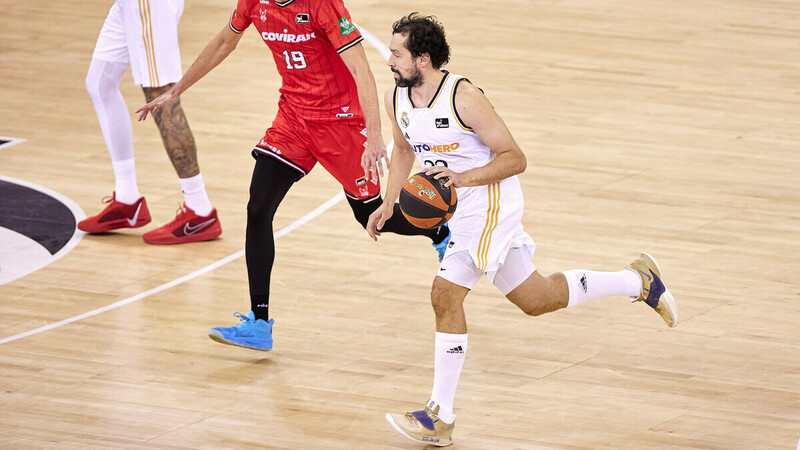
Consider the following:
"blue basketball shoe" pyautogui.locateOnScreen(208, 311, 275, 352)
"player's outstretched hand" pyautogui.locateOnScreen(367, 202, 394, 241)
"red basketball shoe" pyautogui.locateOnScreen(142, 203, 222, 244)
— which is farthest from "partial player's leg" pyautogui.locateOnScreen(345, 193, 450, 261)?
"red basketball shoe" pyautogui.locateOnScreen(142, 203, 222, 244)

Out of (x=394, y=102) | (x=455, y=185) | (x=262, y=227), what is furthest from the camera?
(x=262, y=227)

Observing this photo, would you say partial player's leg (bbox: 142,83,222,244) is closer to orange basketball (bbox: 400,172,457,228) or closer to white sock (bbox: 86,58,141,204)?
white sock (bbox: 86,58,141,204)

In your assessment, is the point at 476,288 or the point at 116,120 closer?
the point at 476,288

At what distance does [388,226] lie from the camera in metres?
7.87

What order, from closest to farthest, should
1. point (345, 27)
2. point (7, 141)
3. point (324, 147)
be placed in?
1. point (345, 27)
2. point (324, 147)
3. point (7, 141)

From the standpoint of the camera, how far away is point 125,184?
9195 mm

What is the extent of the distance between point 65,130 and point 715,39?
7251 millimetres

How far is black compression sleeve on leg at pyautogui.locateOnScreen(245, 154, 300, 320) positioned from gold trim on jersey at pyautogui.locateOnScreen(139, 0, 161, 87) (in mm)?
1944

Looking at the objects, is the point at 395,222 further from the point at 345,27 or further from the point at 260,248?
the point at 345,27

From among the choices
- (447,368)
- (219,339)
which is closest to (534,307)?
(447,368)

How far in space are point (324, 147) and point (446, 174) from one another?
153 cm

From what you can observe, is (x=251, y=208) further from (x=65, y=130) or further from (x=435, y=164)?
(x=65, y=130)

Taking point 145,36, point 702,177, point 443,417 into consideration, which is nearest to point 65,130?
point 145,36

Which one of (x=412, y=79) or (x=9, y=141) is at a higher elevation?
(x=412, y=79)
